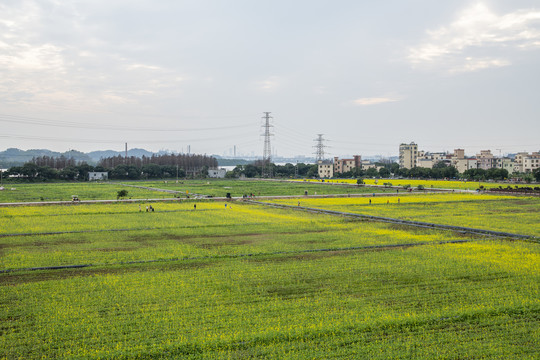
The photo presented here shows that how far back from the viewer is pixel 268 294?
45.5 feet

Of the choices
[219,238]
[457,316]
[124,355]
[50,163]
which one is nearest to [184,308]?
[124,355]

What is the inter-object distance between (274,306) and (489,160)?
143 meters

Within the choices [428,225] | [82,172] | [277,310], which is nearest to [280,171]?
[82,172]

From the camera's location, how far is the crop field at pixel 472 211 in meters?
29.7

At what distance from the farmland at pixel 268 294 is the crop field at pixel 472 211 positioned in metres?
2.51

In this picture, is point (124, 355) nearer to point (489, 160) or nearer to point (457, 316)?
point (457, 316)

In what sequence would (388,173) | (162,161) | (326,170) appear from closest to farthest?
(388,173) → (326,170) → (162,161)

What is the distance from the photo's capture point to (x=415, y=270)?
55.6 ft

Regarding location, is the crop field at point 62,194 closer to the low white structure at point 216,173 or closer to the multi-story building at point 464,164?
the low white structure at point 216,173

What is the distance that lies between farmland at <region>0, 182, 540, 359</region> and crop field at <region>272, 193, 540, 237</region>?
8.22ft

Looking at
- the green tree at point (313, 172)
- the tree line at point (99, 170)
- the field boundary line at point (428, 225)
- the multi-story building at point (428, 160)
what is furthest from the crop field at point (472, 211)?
the multi-story building at point (428, 160)

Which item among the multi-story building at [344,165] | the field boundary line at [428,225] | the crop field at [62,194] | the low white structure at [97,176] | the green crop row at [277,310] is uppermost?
the multi-story building at [344,165]

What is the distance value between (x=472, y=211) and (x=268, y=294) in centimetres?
2915

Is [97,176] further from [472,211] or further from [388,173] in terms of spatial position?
[472,211]
